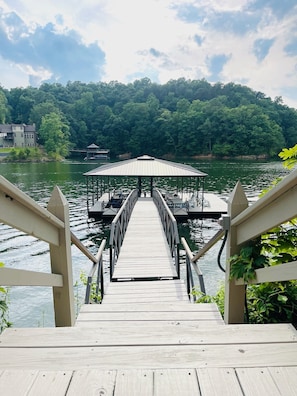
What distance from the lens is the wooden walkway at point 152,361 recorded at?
1.13 metres

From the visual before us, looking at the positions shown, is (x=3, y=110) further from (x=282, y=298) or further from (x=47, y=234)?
(x=282, y=298)

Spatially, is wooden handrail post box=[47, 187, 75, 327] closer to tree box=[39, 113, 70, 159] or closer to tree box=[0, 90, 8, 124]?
tree box=[39, 113, 70, 159]

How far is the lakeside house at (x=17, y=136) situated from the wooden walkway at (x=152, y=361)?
79.3 metres

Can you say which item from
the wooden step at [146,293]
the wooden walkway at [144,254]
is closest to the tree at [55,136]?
the wooden walkway at [144,254]

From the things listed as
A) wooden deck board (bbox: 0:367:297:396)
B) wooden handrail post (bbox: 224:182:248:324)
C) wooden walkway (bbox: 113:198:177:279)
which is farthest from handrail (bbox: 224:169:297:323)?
wooden walkway (bbox: 113:198:177:279)

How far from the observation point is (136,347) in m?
1.45

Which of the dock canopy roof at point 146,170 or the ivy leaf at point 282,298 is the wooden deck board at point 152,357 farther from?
the dock canopy roof at point 146,170

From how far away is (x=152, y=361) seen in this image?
1.32m

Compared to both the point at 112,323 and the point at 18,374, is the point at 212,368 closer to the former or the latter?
the point at 18,374

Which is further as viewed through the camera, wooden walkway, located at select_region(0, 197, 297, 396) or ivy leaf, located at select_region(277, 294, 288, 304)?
ivy leaf, located at select_region(277, 294, 288, 304)

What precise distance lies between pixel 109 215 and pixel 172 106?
84.5 meters

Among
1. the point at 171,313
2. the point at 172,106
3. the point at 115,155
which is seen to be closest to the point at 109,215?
the point at 171,313

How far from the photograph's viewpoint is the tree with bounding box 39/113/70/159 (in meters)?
67.3

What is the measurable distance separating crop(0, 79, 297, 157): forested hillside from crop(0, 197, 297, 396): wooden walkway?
66.9 m
